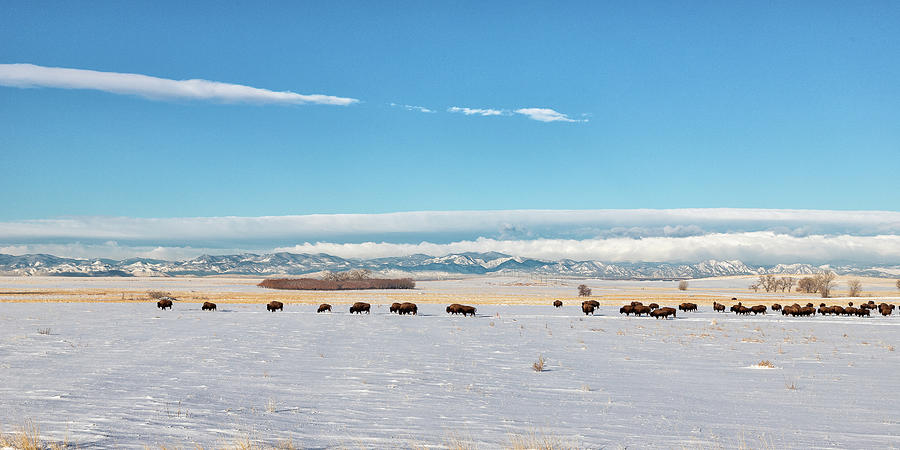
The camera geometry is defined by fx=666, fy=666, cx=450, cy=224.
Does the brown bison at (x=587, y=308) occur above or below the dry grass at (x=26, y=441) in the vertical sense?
below

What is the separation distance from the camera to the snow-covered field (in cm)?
1012

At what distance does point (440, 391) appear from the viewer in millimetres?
14625

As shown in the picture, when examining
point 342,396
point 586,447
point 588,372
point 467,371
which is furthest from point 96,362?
point 586,447

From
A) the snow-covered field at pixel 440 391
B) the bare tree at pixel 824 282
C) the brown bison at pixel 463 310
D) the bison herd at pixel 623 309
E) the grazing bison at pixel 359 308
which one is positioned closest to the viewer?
the snow-covered field at pixel 440 391

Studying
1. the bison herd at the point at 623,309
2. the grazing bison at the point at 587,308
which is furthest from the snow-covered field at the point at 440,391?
the grazing bison at the point at 587,308

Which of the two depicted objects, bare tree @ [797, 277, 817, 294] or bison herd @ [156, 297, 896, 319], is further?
bare tree @ [797, 277, 817, 294]

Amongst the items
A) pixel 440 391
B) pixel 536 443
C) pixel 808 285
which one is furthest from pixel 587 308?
pixel 808 285

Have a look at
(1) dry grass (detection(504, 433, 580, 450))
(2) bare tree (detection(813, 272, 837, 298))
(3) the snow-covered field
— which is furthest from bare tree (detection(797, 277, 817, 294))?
(1) dry grass (detection(504, 433, 580, 450))

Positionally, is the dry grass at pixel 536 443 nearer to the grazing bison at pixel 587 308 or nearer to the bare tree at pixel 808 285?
the grazing bison at pixel 587 308

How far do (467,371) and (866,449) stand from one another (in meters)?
10.4

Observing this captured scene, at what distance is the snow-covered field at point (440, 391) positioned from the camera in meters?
10.1

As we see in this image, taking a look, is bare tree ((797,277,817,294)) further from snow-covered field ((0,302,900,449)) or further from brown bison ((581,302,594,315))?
snow-covered field ((0,302,900,449))

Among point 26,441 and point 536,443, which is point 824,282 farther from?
point 26,441

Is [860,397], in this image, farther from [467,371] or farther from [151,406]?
[151,406]
